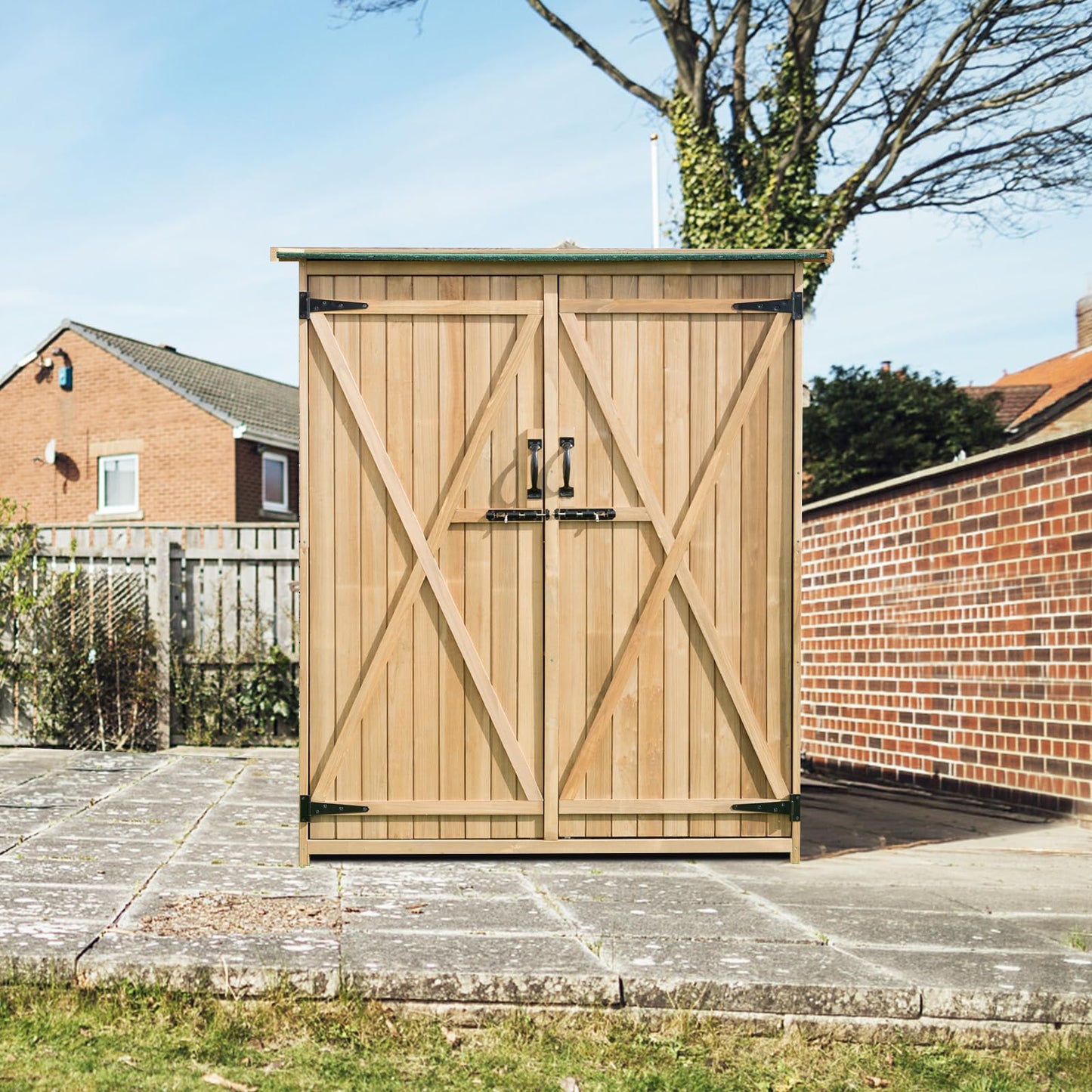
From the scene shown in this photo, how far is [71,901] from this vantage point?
3.86 metres

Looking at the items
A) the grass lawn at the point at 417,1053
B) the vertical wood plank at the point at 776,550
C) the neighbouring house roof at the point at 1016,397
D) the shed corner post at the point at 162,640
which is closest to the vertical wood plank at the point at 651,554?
the vertical wood plank at the point at 776,550

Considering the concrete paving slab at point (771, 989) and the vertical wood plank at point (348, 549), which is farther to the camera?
the vertical wood plank at point (348, 549)

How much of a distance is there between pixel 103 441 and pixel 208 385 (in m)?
2.27

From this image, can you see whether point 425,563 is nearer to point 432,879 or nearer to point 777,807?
point 432,879

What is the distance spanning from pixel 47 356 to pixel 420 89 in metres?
15.5

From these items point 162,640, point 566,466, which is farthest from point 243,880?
point 162,640

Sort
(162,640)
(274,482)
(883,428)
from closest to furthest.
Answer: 1. (162,640)
2. (883,428)
3. (274,482)

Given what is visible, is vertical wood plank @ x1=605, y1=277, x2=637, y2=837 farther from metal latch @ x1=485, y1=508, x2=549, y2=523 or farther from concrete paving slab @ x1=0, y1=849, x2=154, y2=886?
A: concrete paving slab @ x1=0, y1=849, x2=154, y2=886

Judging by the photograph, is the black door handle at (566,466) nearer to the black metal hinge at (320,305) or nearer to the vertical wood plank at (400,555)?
the vertical wood plank at (400,555)

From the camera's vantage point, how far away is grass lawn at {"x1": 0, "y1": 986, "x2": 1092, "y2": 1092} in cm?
277

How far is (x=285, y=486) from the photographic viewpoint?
21.8 meters

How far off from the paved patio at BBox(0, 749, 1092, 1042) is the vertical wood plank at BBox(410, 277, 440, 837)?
0.39 metres

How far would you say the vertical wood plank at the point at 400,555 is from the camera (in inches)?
191

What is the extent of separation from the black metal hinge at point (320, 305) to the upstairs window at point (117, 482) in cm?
1748
